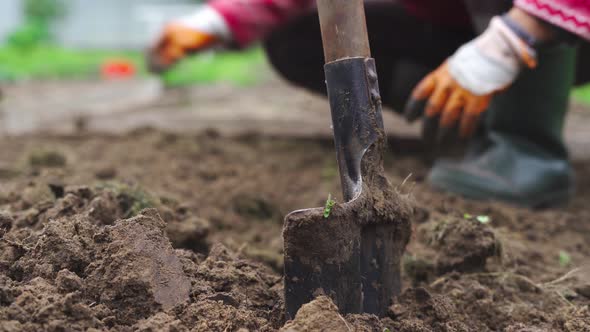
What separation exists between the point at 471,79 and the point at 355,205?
963 mm

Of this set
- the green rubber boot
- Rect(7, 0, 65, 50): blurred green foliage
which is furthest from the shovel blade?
Rect(7, 0, 65, 50): blurred green foliage

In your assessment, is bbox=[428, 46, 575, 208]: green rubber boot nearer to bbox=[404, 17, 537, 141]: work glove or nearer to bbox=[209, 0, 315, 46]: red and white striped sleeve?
bbox=[404, 17, 537, 141]: work glove

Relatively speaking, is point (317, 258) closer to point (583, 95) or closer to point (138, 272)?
point (138, 272)

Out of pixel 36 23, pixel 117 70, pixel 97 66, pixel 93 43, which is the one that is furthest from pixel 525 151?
pixel 93 43

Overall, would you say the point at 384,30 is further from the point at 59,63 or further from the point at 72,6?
the point at 72,6

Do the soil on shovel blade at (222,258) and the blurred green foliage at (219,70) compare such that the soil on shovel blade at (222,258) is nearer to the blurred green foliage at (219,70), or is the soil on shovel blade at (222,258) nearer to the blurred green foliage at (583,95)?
the blurred green foliage at (583,95)

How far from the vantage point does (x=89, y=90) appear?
6.18 metres

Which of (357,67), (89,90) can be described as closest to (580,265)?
(357,67)

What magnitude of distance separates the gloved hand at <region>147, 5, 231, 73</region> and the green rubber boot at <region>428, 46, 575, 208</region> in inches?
51.3

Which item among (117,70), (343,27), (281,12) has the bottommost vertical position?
(117,70)

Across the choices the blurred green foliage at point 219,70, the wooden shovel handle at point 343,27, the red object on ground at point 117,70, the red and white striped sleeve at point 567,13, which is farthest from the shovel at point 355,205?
the red object on ground at point 117,70

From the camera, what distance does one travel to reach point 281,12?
3.18 meters

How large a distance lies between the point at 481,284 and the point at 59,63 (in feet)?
23.6

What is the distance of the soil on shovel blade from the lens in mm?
1059
